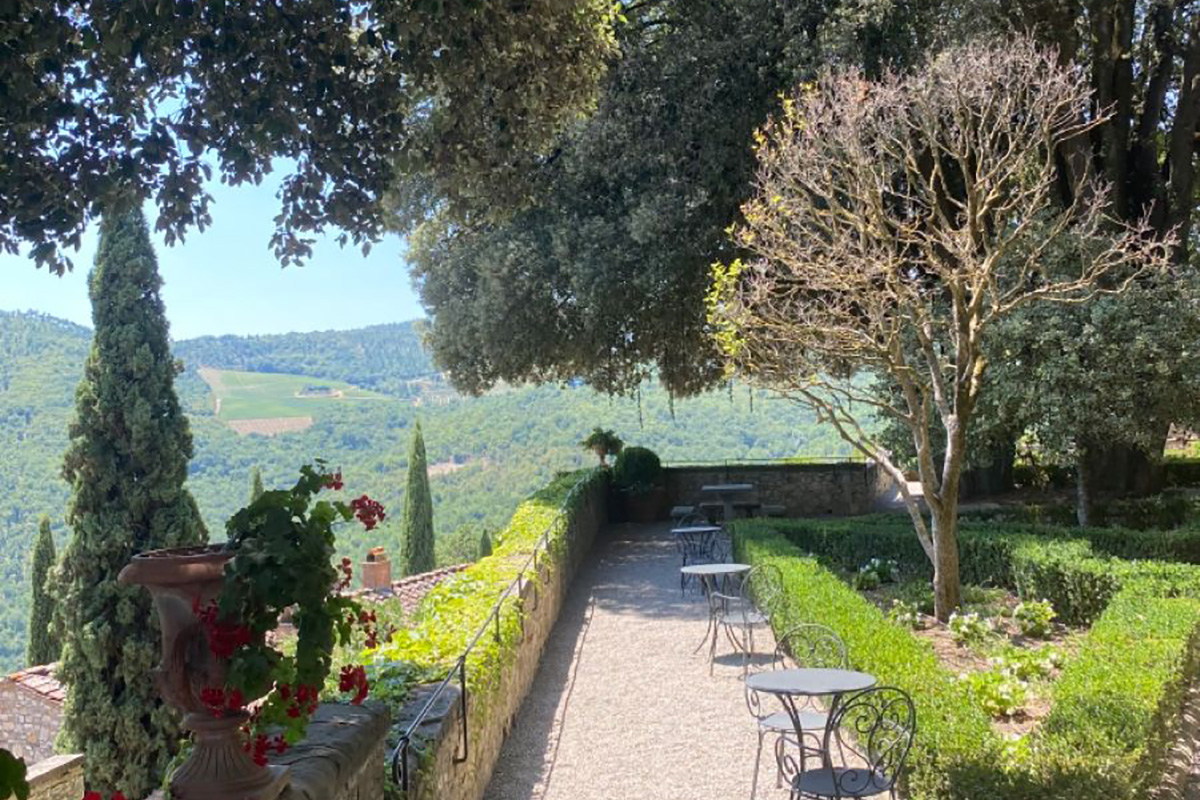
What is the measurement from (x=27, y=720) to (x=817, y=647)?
11.3 metres

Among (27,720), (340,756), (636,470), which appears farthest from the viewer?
(636,470)

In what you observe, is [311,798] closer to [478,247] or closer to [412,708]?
[412,708]

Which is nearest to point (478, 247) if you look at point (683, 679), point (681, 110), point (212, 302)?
point (681, 110)

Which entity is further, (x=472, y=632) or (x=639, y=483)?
(x=639, y=483)

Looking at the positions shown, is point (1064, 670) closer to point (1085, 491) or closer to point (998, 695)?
point (998, 695)

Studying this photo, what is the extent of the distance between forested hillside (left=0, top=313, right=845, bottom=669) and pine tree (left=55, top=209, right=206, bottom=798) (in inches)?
513

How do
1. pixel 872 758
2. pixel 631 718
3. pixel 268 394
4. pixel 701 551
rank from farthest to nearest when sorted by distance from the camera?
pixel 268 394, pixel 701 551, pixel 631 718, pixel 872 758

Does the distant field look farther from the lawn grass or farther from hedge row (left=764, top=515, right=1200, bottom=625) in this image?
hedge row (left=764, top=515, right=1200, bottom=625)

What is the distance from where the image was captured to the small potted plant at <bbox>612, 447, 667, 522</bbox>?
20453 millimetres

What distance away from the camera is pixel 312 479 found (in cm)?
292

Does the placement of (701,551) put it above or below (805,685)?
below

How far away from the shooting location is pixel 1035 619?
8953mm

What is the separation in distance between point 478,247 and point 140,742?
9392 millimetres

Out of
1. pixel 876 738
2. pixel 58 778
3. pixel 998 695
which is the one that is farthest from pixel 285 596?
pixel 58 778
